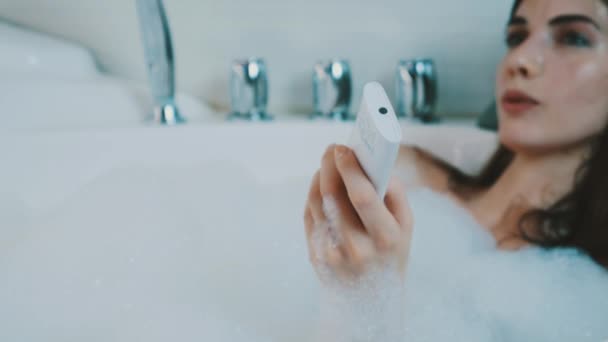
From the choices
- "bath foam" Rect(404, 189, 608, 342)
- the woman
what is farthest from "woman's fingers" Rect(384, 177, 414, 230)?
the woman

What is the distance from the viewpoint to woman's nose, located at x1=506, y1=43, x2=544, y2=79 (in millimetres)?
724

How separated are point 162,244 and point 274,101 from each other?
0.67 m

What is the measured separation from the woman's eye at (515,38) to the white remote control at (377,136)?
0.57 metres

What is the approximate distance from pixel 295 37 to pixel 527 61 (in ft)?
2.03

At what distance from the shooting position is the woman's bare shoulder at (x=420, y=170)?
908 mm

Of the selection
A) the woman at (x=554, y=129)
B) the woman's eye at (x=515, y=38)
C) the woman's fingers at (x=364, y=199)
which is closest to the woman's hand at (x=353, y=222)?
the woman's fingers at (x=364, y=199)

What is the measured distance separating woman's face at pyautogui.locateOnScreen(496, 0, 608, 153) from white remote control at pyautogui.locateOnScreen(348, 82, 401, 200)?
0.47 metres

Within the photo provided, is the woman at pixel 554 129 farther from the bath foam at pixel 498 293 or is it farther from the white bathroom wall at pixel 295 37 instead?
the white bathroom wall at pixel 295 37

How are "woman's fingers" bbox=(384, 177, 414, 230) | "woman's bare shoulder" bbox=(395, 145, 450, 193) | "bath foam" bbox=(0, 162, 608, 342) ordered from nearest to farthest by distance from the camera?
"woman's fingers" bbox=(384, 177, 414, 230) < "bath foam" bbox=(0, 162, 608, 342) < "woman's bare shoulder" bbox=(395, 145, 450, 193)

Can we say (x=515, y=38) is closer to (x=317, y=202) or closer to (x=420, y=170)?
(x=420, y=170)

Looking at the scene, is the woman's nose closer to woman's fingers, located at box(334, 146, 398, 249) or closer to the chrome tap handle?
woman's fingers, located at box(334, 146, 398, 249)

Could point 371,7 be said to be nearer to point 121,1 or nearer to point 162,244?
point 121,1

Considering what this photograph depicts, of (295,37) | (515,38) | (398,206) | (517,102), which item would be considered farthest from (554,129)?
(295,37)

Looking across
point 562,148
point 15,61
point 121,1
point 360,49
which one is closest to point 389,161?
point 562,148
